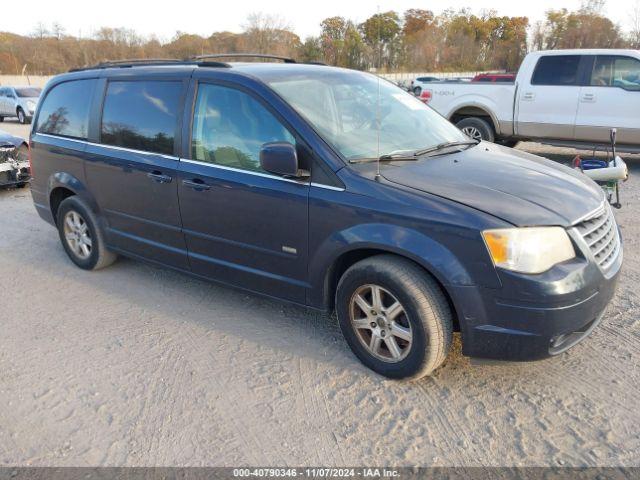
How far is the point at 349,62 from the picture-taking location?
21078 millimetres

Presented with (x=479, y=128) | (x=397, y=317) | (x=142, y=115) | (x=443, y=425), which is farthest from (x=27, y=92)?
(x=443, y=425)

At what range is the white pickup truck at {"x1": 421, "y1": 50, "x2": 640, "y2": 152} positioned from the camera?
8.80 meters

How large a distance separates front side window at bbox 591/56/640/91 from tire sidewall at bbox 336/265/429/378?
7879 millimetres

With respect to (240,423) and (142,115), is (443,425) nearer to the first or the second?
(240,423)

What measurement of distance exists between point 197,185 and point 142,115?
0.91 m

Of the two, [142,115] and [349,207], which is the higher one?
[142,115]

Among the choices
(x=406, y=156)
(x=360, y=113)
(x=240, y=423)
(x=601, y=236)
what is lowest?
(x=240, y=423)

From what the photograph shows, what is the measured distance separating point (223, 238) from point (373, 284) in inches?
48.9

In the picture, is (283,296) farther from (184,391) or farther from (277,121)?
(277,121)

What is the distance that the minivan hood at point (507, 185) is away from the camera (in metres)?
2.82

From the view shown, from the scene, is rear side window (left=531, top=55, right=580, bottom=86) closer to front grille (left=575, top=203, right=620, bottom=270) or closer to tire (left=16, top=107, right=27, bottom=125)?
front grille (left=575, top=203, right=620, bottom=270)

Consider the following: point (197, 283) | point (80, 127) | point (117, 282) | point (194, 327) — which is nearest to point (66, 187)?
point (80, 127)

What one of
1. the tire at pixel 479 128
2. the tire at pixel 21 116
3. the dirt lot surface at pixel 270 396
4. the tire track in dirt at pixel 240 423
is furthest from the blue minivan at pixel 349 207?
the tire at pixel 21 116

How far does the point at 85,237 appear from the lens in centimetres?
502
